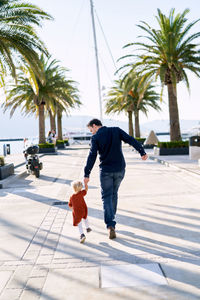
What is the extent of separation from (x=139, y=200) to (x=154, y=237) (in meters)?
2.59

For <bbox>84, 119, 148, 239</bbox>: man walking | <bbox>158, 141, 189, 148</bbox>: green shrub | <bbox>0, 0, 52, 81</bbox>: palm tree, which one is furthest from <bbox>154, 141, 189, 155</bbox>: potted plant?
<bbox>84, 119, 148, 239</bbox>: man walking

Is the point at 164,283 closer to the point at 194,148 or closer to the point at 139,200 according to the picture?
the point at 139,200

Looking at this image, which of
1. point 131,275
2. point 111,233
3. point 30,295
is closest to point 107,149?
point 111,233

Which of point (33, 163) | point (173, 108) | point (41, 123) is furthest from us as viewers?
point (41, 123)

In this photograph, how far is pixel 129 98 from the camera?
36094 mm

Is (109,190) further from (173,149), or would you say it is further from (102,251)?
(173,149)

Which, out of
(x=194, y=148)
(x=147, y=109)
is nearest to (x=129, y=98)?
(x=147, y=109)

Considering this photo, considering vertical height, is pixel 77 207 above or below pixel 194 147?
below

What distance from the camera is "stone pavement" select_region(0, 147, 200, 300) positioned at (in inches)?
123

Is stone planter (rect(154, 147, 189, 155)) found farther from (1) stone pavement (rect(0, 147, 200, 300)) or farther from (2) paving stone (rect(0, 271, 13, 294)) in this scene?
(2) paving stone (rect(0, 271, 13, 294))

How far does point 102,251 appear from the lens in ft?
13.7

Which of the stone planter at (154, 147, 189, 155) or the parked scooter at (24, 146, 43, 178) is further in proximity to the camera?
the stone planter at (154, 147, 189, 155)

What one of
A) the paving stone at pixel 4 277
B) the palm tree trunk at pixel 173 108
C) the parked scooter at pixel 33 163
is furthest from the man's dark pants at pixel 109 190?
the palm tree trunk at pixel 173 108

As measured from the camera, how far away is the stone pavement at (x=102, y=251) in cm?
313
